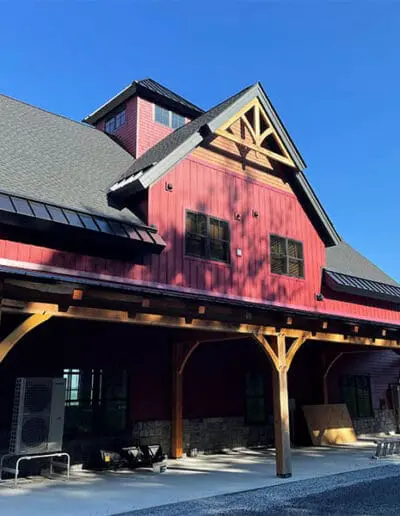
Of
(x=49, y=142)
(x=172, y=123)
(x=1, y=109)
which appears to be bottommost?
(x=49, y=142)

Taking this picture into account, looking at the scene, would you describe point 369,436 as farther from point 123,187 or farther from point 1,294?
point 1,294

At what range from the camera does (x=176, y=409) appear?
11820 mm

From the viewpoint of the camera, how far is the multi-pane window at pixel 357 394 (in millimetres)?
16828

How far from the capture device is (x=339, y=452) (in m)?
13.0

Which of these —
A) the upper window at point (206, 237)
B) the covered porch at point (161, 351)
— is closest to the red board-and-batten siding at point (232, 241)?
the upper window at point (206, 237)

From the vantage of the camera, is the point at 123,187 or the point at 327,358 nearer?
the point at 123,187

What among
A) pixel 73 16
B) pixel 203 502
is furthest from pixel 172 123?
pixel 203 502

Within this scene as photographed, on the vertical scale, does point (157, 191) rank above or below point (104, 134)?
below

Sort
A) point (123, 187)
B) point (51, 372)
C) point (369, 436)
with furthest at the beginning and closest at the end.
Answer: point (369, 436), point (123, 187), point (51, 372)

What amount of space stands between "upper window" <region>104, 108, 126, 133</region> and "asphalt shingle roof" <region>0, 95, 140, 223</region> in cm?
74

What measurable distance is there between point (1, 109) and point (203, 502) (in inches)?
413

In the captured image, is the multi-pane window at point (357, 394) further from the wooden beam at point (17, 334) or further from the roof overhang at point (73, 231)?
the wooden beam at point (17, 334)

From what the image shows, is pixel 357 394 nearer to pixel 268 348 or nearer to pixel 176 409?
pixel 176 409

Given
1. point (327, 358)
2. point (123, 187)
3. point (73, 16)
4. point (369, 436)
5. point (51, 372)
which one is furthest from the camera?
point (369, 436)
